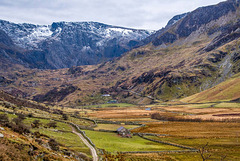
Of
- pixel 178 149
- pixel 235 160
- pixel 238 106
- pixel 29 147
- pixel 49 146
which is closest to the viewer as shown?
pixel 29 147

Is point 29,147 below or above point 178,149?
above

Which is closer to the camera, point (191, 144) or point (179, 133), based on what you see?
point (191, 144)

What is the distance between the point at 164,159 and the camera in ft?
204

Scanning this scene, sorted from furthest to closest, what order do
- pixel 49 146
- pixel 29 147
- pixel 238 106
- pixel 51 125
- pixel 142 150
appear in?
pixel 238 106
pixel 51 125
pixel 142 150
pixel 49 146
pixel 29 147

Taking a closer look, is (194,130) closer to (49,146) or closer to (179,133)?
(179,133)

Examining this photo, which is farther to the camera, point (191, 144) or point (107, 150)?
point (191, 144)

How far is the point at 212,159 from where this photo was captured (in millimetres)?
62906

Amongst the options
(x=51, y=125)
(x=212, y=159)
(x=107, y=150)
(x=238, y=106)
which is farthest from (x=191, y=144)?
(x=238, y=106)

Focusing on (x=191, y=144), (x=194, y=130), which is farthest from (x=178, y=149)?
(x=194, y=130)

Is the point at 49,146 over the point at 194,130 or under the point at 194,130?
over

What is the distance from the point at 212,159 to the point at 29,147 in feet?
174

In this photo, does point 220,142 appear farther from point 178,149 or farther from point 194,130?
point 194,130

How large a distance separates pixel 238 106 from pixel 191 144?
11516cm

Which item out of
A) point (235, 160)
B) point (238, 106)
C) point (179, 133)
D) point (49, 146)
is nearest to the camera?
point (49, 146)
